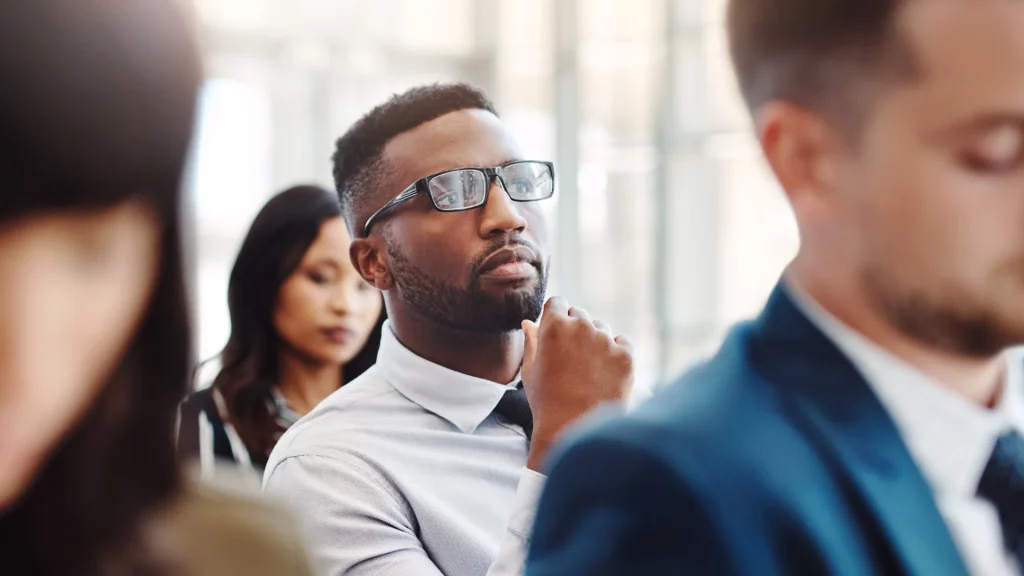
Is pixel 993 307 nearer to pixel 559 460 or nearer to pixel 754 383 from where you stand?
pixel 754 383

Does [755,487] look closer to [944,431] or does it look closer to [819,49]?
[944,431]

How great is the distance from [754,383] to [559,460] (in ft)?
0.55

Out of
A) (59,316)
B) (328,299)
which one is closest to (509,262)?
(328,299)

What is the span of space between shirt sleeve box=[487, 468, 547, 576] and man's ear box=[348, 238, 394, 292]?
2.12 feet

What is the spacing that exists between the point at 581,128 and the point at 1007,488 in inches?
221

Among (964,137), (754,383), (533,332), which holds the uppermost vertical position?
(964,137)

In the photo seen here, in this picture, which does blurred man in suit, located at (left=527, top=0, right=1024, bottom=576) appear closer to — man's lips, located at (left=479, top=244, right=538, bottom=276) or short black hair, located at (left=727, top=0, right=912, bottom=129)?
short black hair, located at (left=727, top=0, right=912, bottom=129)

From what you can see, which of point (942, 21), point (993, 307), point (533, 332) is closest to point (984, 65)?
point (942, 21)

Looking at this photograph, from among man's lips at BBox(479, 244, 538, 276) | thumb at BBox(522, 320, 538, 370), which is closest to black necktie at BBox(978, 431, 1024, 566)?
thumb at BBox(522, 320, 538, 370)

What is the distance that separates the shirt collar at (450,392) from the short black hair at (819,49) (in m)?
1.09

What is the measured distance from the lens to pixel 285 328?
116 inches

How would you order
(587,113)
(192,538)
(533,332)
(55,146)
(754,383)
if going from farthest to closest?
(587,113)
(533,332)
(754,383)
(192,538)
(55,146)

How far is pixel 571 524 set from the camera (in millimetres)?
812

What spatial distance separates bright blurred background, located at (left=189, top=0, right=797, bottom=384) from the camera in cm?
551
